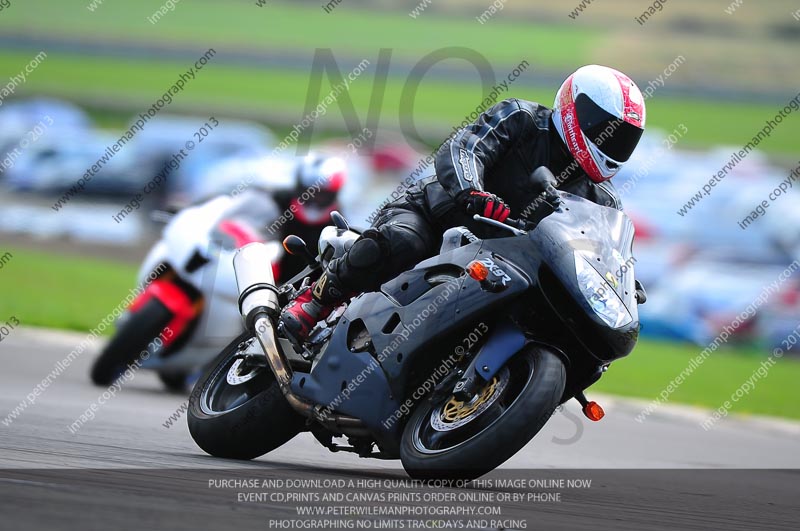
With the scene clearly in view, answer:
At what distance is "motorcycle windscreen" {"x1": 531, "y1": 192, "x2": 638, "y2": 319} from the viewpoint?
5117 mm

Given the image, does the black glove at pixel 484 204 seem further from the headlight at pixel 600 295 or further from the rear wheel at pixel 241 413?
the rear wheel at pixel 241 413

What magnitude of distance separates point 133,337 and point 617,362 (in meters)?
8.65

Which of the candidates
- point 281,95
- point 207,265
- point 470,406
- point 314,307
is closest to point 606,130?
point 470,406

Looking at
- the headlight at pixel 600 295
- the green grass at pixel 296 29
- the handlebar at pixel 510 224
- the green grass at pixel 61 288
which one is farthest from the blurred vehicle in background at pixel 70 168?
the headlight at pixel 600 295

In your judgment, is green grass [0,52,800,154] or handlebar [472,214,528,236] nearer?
handlebar [472,214,528,236]

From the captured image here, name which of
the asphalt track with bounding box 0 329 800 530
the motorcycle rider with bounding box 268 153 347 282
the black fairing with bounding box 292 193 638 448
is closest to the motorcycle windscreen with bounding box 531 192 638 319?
the black fairing with bounding box 292 193 638 448

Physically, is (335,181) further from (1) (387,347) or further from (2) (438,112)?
(2) (438,112)

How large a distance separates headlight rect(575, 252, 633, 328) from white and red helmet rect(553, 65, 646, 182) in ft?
2.38

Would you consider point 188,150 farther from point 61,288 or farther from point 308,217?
point 308,217

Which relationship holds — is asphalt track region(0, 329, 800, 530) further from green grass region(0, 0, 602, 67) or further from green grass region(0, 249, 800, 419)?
green grass region(0, 0, 602, 67)

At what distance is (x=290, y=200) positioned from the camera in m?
9.13

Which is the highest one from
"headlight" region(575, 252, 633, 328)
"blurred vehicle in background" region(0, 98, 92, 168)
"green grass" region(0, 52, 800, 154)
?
"headlight" region(575, 252, 633, 328)

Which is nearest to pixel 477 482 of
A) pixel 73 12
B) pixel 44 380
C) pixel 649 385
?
pixel 44 380

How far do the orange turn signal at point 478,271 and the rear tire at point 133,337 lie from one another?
435 cm
